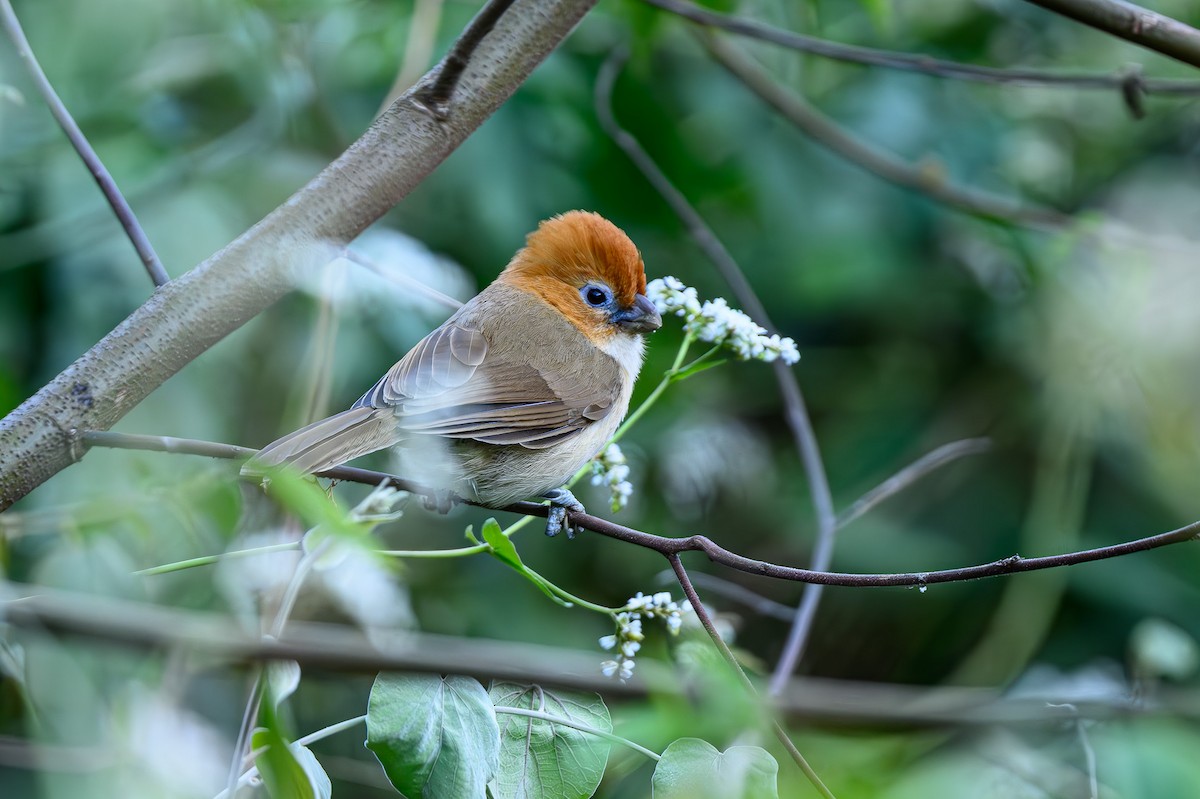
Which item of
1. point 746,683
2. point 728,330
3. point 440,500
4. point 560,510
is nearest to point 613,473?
point 560,510

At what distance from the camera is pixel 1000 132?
435 cm

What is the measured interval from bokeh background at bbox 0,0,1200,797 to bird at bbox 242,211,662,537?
279 millimetres

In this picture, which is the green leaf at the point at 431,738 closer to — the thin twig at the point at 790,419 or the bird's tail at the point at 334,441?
the bird's tail at the point at 334,441

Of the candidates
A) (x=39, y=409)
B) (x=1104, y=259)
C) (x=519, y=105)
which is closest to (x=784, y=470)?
(x=1104, y=259)

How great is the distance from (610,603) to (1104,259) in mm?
2268

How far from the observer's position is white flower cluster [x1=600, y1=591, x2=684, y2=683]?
5.75ft

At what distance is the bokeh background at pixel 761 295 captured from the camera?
3098 millimetres

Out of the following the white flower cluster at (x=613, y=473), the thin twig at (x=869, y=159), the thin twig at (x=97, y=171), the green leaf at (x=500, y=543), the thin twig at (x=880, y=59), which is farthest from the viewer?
the thin twig at (x=869, y=159)

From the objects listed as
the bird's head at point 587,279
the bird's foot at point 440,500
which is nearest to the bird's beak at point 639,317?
the bird's head at point 587,279

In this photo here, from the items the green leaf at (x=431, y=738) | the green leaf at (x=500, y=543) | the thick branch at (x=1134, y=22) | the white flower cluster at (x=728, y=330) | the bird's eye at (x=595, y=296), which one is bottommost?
the green leaf at (x=431, y=738)

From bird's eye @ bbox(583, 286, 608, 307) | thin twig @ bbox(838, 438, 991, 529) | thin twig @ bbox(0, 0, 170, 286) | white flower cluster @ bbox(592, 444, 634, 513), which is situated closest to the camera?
thin twig @ bbox(0, 0, 170, 286)

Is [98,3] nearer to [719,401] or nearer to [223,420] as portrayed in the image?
[223,420]

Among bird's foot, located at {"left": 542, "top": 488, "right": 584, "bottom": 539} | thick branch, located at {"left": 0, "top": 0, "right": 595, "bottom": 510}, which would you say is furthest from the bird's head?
thick branch, located at {"left": 0, "top": 0, "right": 595, "bottom": 510}

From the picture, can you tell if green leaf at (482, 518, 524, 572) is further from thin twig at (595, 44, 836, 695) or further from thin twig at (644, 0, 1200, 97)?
thin twig at (644, 0, 1200, 97)
